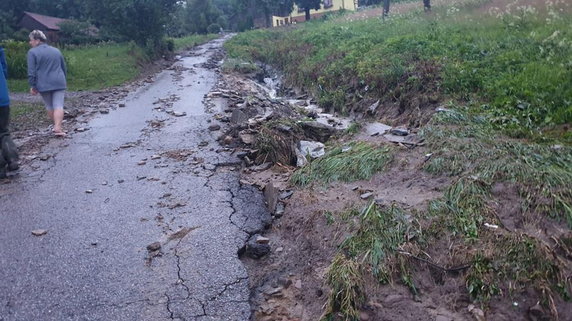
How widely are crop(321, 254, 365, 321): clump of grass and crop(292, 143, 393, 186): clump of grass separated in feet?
6.56

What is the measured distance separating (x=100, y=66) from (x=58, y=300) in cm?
1720

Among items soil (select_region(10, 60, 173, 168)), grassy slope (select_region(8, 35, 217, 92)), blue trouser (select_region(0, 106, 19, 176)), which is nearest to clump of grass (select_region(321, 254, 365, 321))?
blue trouser (select_region(0, 106, 19, 176))

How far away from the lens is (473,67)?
847 centimetres

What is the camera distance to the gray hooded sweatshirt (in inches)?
314

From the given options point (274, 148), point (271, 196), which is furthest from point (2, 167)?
point (271, 196)

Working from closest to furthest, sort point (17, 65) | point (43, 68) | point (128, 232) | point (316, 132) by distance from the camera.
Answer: point (128, 232) < point (316, 132) < point (43, 68) < point (17, 65)

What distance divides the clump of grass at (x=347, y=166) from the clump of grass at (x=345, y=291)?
2000mm

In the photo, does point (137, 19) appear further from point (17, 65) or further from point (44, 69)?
point (44, 69)

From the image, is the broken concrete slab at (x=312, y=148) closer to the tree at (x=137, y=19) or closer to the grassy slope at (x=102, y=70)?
the grassy slope at (x=102, y=70)

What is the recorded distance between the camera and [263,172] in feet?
20.7

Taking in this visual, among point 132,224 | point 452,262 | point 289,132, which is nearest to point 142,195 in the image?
point 132,224

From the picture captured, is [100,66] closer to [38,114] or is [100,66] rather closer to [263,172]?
[38,114]

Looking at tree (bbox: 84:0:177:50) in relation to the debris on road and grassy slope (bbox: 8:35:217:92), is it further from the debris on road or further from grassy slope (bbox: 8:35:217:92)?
the debris on road

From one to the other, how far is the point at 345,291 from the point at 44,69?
23.0 ft
